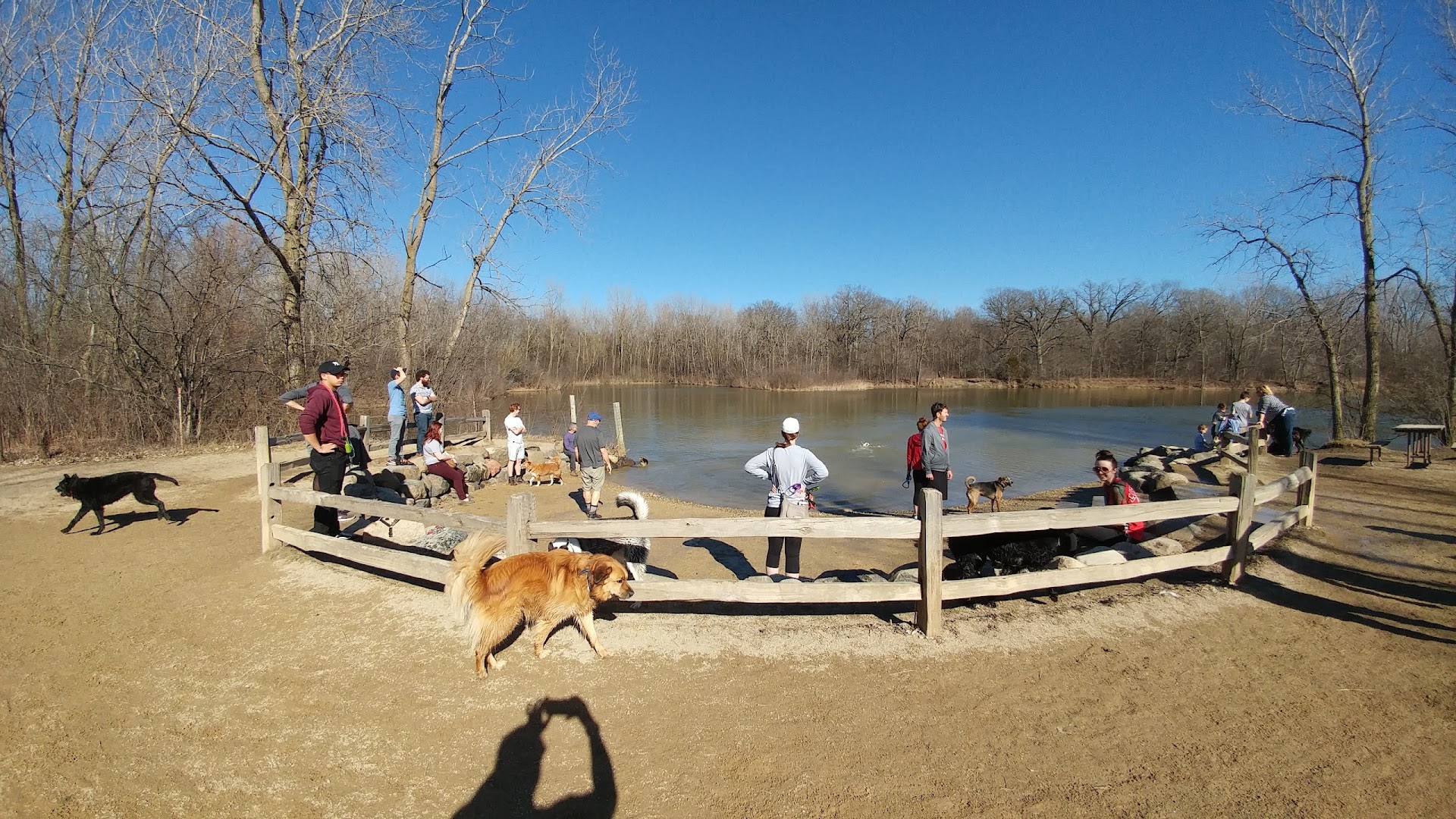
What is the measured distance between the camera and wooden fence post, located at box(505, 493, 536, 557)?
5148mm

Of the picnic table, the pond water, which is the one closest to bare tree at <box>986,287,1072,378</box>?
the pond water

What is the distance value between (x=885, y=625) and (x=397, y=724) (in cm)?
362

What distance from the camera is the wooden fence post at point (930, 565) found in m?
4.71

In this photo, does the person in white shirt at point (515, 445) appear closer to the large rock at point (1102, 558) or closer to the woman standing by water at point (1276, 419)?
the large rock at point (1102, 558)

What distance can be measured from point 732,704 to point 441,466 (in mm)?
9081

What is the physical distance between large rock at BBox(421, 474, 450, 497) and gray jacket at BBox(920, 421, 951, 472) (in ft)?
27.9

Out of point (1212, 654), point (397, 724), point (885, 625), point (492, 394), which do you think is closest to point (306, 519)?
point (397, 724)

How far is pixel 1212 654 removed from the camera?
15.3 feet

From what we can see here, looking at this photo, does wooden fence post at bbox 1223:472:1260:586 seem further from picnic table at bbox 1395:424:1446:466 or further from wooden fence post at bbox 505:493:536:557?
picnic table at bbox 1395:424:1446:466

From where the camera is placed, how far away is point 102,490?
7.82m

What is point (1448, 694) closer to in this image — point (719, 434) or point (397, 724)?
point (397, 724)

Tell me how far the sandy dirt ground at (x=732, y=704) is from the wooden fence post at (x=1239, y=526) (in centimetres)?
24

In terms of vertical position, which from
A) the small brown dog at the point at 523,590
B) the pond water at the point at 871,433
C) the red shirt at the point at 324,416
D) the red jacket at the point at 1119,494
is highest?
the red shirt at the point at 324,416

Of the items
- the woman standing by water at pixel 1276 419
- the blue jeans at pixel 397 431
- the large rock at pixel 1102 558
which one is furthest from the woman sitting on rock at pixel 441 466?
the woman standing by water at pixel 1276 419
